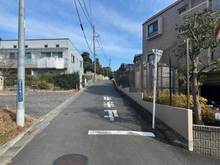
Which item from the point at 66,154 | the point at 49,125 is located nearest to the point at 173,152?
the point at 66,154

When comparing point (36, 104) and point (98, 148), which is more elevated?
point (36, 104)

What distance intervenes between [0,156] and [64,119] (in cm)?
386

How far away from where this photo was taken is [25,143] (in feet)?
17.6

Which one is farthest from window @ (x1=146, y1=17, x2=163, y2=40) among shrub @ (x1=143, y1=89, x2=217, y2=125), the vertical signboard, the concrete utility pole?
the vertical signboard

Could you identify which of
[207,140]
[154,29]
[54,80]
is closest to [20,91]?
[207,140]

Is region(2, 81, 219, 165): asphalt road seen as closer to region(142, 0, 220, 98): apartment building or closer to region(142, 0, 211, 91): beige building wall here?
→ region(142, 0, 220, 98): apartment building

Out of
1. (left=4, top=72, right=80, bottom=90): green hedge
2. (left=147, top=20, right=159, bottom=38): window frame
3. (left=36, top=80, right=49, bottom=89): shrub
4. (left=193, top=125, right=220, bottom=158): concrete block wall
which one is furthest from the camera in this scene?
(left=4, top=72, right=80, bottom=90): green hedge

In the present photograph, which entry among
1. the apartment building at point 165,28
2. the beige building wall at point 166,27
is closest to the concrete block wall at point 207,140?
the apartment building at point 165,28

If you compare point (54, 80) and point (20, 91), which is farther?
point (54, 80)

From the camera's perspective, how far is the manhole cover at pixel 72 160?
4094mm

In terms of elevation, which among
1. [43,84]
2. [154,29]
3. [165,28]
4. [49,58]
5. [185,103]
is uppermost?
[154,29]

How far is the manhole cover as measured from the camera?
4094mm

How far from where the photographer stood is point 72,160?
167 inches

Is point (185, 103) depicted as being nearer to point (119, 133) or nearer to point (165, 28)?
point (119, 133)
